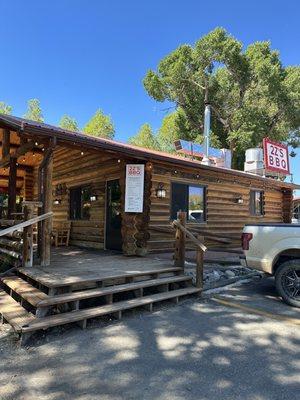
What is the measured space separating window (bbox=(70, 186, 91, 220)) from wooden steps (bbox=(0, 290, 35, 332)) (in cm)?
627

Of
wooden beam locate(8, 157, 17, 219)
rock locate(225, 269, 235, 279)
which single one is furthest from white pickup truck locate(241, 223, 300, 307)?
wooden beam locate(8, 157, 17, 219)

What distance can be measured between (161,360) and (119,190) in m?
6.82

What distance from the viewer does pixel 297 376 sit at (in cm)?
351

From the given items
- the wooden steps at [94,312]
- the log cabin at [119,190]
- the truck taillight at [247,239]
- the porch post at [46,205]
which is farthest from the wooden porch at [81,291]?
the log cabin at [119,190]

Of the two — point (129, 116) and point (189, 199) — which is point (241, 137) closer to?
point (189, 199)

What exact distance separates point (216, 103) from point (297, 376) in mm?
26921

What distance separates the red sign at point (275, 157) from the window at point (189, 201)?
5.23m

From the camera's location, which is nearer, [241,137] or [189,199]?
[189,199]

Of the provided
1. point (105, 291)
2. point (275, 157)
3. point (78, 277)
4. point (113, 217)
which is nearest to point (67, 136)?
point (78, 277)

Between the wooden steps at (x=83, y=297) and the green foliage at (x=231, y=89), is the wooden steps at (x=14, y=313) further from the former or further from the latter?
the green foliage at (x=231, y=89)

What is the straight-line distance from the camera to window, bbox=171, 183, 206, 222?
424 inches

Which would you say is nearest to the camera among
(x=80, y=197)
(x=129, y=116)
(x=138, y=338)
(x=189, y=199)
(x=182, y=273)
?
(x=138, y=338)

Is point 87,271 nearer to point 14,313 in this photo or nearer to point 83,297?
point 83,297

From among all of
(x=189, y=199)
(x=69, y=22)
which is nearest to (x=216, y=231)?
(x=189, y=199)
